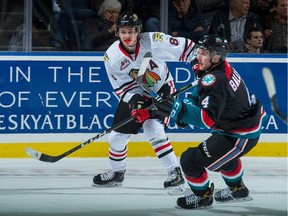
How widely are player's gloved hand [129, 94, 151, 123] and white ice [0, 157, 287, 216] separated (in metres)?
0.42

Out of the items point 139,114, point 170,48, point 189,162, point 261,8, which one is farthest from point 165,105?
point 261,8

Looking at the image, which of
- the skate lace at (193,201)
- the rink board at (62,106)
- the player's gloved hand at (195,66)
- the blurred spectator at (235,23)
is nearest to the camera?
the skate lace at (193,201)

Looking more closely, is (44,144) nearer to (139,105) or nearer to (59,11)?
(59,11)

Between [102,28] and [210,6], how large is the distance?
768 millimetres

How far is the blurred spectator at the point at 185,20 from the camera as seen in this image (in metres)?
6.82

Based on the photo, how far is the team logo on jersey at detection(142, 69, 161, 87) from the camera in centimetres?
528

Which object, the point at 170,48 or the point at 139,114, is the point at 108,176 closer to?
the point at 139,114

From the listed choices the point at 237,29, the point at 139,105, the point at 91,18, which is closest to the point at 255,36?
the point at 237,29

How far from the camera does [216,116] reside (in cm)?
434

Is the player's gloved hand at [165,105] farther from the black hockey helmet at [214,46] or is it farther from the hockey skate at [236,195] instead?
the hockey skate at [236,195]

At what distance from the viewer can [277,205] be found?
16.1ft

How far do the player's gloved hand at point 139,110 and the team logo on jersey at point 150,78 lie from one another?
24 cm

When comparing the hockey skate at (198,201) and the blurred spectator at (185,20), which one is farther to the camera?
the blurred spectator at (185,20)

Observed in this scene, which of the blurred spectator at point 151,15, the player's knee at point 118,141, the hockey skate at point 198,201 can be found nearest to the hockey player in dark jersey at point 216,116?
the hockey skate at point 198,201
